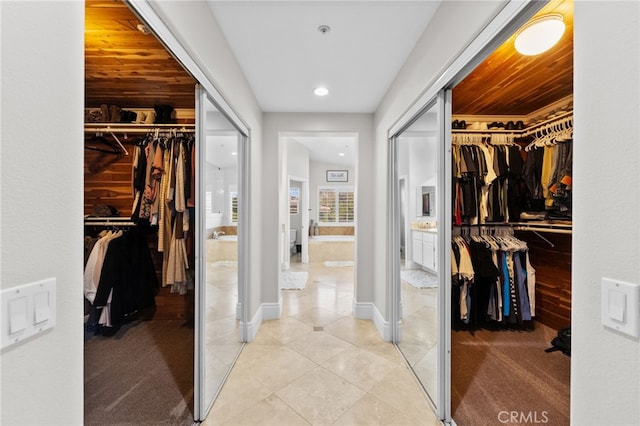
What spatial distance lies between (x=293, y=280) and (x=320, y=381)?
2812 mm

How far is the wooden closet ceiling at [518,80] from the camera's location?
1.87 metres

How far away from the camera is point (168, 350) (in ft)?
7.70

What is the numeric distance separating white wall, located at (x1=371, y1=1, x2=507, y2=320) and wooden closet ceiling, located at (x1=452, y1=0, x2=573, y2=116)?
0.42 m

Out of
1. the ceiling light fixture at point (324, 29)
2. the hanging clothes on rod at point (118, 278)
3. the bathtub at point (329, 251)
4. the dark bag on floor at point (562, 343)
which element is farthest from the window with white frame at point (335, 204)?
the ceiling light fixture at point (324, 29)

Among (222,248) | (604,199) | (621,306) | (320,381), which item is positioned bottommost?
(320,381)

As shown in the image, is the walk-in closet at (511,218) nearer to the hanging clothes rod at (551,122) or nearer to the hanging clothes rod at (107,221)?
the hanging clothes rod at (551,122)

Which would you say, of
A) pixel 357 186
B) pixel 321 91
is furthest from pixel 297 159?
pixel 321 91

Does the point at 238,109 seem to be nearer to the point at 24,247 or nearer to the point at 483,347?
the point at 24,247

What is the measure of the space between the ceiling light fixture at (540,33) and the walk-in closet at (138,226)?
90.4 inches

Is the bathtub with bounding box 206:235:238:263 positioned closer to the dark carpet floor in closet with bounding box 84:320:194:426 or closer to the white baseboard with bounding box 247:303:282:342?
the dark carpet floor in closet with bounding box 84:320:194:426

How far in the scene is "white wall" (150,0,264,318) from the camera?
1.26 m

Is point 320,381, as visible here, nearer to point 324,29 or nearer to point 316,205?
point 324,29

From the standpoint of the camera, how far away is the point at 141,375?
80.0 inches

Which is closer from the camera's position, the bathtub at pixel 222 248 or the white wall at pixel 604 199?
the white wall at pixel 604 199
